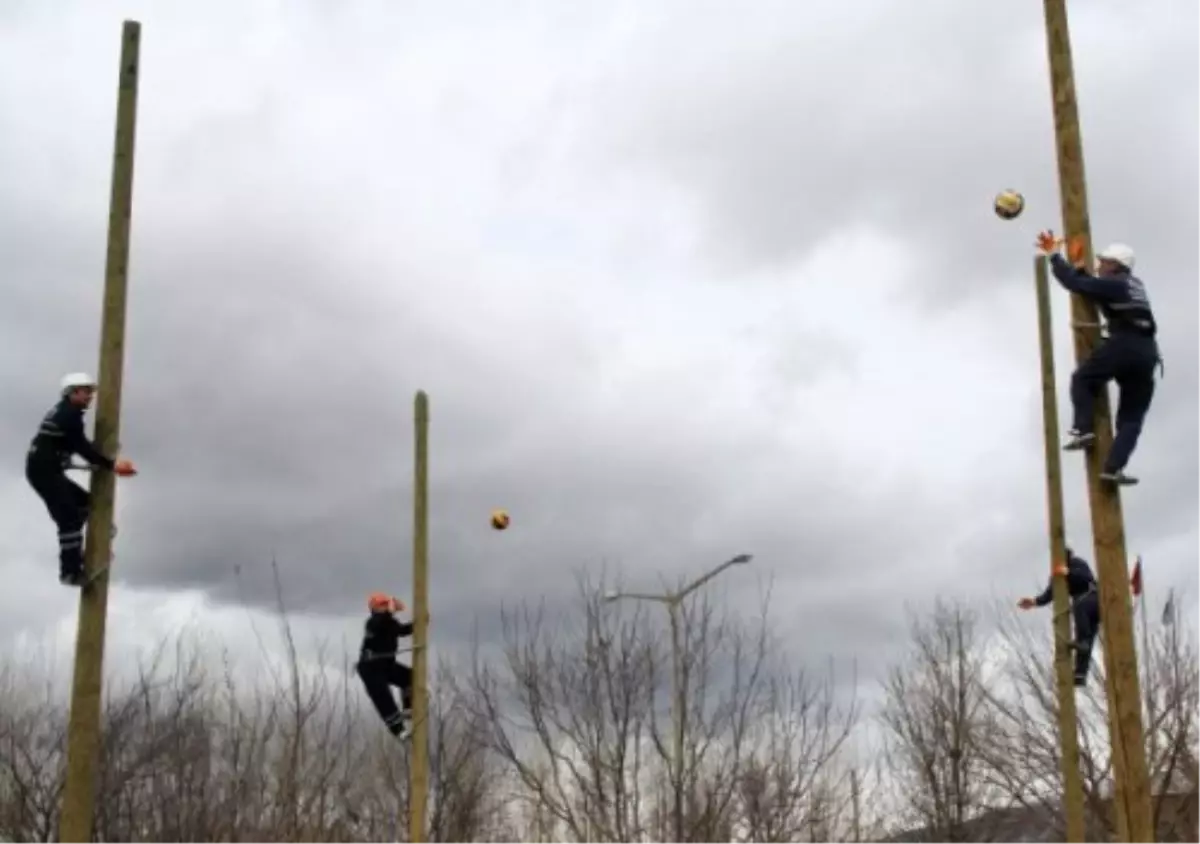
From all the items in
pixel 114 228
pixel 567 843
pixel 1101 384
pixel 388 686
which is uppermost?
pixel 114 228

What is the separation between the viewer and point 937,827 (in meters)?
31.2

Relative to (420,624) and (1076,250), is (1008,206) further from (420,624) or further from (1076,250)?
(420,624)

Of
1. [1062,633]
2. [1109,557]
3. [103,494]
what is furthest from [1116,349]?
[1062,633]

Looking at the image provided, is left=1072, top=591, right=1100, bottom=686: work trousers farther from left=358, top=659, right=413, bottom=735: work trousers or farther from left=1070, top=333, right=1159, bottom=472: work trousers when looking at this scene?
left=1070, top=333, right=1159, bottom=472: work trousers

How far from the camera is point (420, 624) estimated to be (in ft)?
38.7

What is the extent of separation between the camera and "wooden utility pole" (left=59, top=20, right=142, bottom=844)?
6922mm

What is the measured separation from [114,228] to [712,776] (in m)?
12.0

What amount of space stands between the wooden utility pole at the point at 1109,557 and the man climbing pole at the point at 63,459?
16.8ft

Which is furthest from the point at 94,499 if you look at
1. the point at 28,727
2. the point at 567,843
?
the point at 28,727

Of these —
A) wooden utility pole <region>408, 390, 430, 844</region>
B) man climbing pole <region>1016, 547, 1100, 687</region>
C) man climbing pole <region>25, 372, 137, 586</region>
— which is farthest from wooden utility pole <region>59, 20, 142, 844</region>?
man climbing pole <region>1016, 547, 1100, 687</region>

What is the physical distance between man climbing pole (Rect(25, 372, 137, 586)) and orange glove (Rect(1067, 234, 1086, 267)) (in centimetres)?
515

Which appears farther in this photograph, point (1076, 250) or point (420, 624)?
point (420, 624)

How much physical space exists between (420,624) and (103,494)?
4.82m

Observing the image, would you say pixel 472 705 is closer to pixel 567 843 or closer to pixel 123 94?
pixel 567 843
